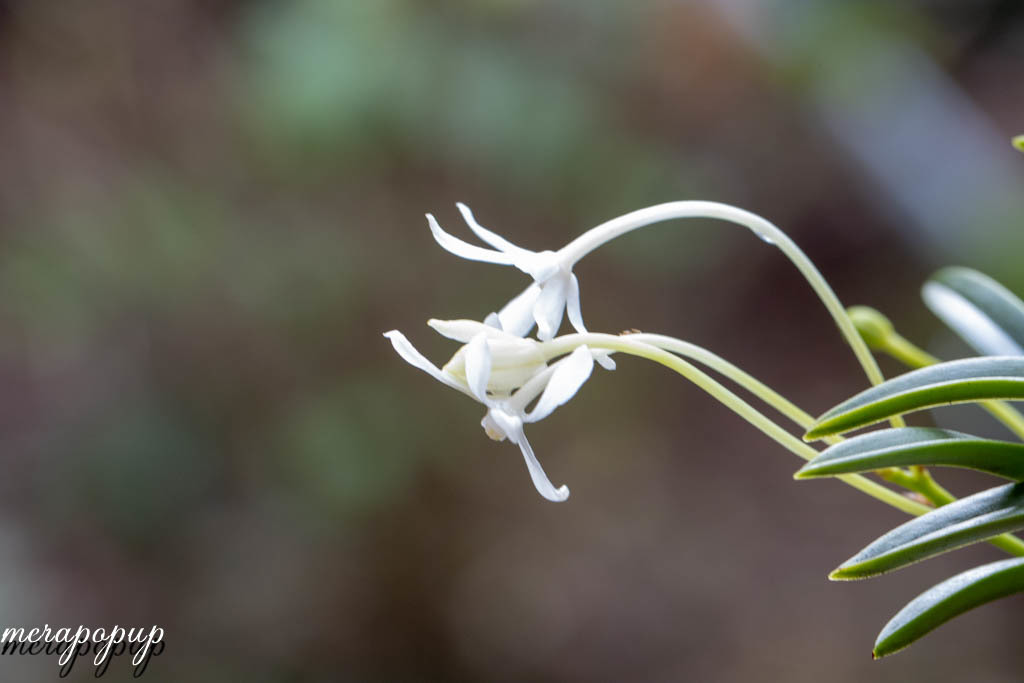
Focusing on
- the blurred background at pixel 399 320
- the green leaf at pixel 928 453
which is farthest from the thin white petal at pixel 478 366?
the blurred background at pixel 399 320

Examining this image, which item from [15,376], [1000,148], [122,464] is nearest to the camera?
[1000,148]

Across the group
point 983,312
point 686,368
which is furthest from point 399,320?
point 686,368

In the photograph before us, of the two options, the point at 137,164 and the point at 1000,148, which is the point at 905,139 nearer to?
the point at 1000,148

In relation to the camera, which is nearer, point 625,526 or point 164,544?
point 164,544

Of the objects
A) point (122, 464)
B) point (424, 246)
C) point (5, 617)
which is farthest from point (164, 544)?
point (424, 246)

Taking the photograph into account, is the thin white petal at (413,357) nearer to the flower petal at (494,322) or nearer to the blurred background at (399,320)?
the flower petal at (494,322)

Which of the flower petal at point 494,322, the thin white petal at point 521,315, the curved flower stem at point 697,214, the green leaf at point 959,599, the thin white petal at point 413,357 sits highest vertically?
the curved flower stem at point 697,214

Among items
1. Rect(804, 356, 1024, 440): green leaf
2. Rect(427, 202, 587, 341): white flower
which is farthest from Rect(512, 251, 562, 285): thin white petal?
Rect(804, 356, 1024, 440): green leaf

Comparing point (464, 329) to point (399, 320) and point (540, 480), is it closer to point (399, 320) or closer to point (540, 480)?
point (540, 480)
